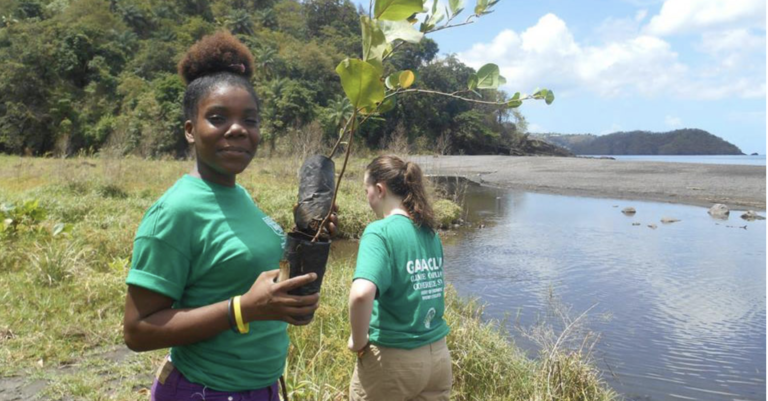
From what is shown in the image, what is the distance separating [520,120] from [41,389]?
2623 inches

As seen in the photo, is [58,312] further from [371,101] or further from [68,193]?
[68,193]

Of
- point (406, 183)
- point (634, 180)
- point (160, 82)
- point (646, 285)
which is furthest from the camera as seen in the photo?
point (160, 82)

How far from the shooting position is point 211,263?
1.34m

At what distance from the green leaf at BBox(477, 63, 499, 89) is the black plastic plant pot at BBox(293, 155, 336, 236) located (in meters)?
0.42

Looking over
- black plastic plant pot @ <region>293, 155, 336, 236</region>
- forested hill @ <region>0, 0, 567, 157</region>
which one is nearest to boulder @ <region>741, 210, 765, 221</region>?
forested hill @ <region>0, 0, 567, 157</region>

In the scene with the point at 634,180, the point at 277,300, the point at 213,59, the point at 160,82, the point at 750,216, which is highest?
the point at 160,82

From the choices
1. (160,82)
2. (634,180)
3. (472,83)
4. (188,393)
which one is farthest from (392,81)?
(160,82)

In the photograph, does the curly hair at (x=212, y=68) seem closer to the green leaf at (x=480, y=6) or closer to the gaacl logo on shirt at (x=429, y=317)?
the green leaf at (x=480, y=6)

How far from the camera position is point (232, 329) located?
1.34 m

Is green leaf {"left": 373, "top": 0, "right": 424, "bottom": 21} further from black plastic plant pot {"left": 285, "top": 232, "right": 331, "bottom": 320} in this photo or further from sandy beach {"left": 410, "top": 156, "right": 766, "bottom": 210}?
sandy beach {"left": 410, "top": 156, "right": 766, "bottom": 210}

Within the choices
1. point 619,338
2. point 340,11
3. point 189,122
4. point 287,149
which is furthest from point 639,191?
point 340,11

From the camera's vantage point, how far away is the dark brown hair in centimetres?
248

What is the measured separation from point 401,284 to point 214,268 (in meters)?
1.13

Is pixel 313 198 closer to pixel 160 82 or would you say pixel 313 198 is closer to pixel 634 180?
pixel 634 180
